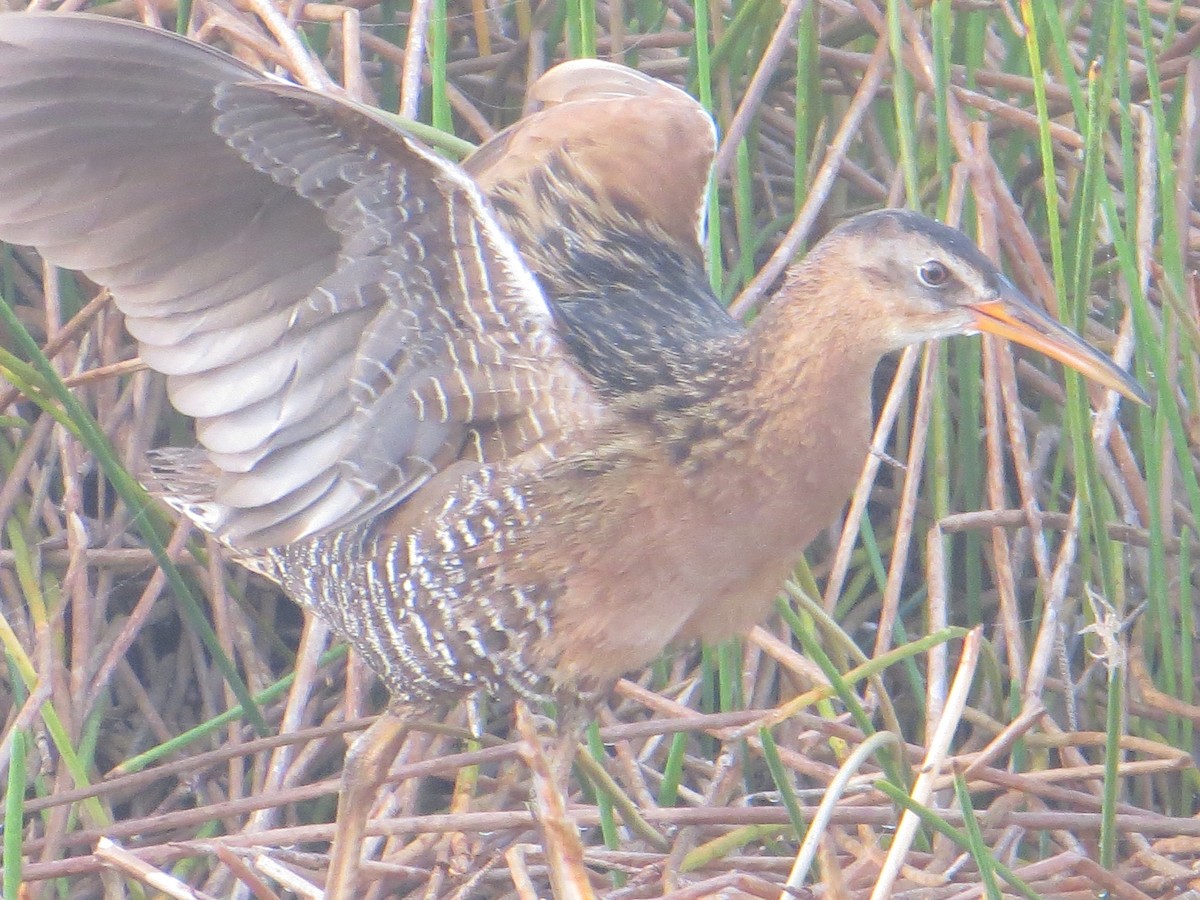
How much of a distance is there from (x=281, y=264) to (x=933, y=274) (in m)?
0.86

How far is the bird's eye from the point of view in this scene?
232 centimetres

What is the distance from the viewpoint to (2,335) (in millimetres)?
2969

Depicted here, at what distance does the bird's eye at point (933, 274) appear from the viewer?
2.32 metres

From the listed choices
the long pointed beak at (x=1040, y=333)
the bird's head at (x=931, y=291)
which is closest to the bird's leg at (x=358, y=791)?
the bird's head at (x=931, y=291)

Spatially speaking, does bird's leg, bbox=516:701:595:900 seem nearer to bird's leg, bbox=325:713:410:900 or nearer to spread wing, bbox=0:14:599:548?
bird's leg, bbox=325:713:410:900

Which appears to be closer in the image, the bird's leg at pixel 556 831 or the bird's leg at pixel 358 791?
the bird's leg at pixel 556 831

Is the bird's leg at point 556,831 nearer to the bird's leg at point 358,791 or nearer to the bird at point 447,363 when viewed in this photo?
the bird at point 447,363

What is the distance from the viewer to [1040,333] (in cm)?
229

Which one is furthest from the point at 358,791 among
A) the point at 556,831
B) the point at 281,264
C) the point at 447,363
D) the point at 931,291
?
the point at 931,291

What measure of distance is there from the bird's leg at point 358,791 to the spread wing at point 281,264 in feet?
1.17

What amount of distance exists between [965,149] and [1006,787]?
100 centimetres

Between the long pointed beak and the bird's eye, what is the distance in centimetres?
5

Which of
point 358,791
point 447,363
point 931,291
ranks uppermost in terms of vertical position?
point 931,291

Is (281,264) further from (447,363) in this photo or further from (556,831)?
(556,831)
